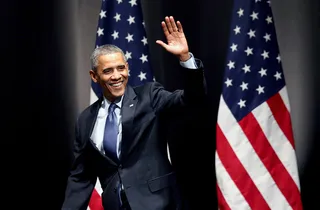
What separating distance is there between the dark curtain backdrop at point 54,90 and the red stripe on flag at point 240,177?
1.16 ft

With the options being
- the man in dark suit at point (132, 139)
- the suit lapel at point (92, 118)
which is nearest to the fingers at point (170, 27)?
the man in dark suit at point (132, 139)

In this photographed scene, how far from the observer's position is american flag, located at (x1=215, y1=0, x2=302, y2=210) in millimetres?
2648

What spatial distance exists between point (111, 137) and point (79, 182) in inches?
11.2

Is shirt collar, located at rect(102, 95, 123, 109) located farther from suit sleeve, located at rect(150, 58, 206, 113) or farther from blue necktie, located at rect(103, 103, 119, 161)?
suit sleeve, located at rect(150, 58, 206, 113)

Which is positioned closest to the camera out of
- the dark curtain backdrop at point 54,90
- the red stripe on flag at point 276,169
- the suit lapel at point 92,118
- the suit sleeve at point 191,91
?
the suit sleeve at point 191,91

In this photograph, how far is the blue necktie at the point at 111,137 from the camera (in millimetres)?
1839

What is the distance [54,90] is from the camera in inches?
122

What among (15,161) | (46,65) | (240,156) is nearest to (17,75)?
(46,65)

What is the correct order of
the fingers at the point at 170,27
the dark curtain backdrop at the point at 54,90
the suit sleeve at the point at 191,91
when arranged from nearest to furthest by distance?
the suit sleeve at the point at 191,91 → the fingers at the point at 170,27 → the dark curtain backdrop at the point at 54,90

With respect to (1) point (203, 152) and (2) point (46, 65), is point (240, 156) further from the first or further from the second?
(2) point (46, 65)

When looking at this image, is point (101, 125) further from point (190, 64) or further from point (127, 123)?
point (190, 64)

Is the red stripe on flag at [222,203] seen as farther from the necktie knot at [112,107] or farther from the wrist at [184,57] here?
the wrist at [184,57]

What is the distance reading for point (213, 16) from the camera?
9.94 ft

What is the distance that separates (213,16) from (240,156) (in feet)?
2.94
